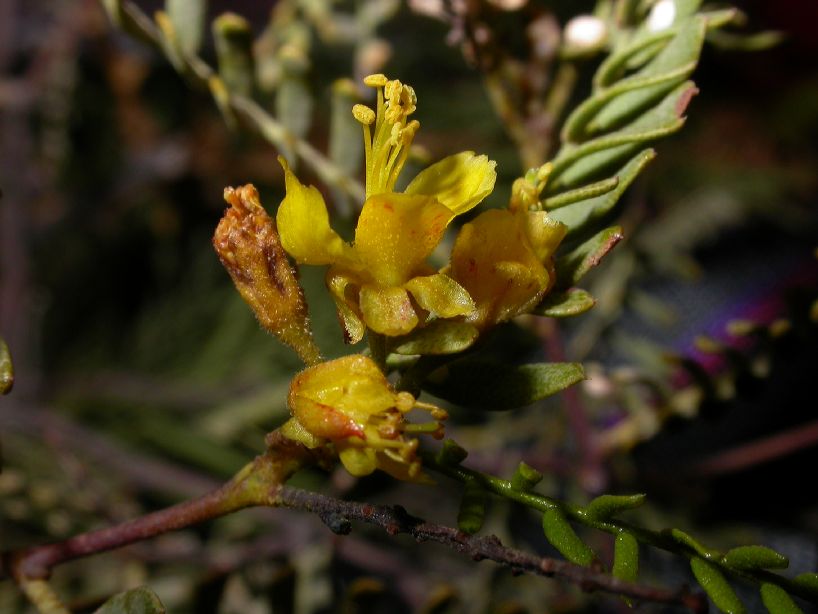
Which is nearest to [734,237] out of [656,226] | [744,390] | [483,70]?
[656,226]

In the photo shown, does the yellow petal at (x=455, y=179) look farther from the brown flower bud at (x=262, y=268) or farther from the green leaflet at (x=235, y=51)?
the green leaflet at (x=235, y=51)

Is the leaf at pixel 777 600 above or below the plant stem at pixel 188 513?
below

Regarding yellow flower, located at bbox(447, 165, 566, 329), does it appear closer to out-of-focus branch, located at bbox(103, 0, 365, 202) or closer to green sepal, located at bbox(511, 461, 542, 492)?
green sepal, located at bbox(511, 461, 542, 492)

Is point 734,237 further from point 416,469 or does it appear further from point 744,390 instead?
point 416,469

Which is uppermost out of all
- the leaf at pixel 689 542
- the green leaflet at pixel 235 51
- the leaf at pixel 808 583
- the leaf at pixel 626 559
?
the green leaflet at pixel 235 51

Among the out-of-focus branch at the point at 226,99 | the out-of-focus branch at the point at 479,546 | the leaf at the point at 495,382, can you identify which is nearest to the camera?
the out-of-focus branch at the point at 479,546

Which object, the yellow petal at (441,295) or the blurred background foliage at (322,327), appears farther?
the blurred background foliage at (322,327)

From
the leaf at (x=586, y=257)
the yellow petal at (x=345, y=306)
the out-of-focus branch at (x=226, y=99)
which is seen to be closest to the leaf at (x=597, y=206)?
the leaf at (x=586, y=257)

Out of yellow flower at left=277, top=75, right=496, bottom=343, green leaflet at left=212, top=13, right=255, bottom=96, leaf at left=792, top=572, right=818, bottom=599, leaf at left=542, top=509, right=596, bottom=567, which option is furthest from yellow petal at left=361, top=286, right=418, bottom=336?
green leaflet at left=212, top=13, right=255, bottom=96
